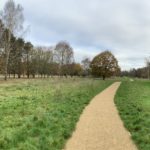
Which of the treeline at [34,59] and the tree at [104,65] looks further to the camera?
the tree at [104,65]

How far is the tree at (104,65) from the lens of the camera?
328ft

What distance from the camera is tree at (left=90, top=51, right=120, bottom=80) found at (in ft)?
328

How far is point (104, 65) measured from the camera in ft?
329

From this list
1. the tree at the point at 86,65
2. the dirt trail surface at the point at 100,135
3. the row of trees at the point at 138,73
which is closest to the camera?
the dirt trail surface at the point at 100,135

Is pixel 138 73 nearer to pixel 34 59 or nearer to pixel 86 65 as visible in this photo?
pixel 86 65

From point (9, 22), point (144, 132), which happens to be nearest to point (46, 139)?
point (144, 132)

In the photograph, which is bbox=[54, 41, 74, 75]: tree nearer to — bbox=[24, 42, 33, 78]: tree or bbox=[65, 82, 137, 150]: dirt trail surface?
bbox=[24, 42, 33, 78]: tree

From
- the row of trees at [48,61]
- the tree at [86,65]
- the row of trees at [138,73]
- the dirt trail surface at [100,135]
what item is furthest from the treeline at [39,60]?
the dirt trail surface at [100,135]

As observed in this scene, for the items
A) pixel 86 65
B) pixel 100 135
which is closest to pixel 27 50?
pixel 86 65

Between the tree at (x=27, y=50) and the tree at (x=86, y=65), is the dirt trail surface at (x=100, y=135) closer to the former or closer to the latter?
the tree at (x=27, y=50)

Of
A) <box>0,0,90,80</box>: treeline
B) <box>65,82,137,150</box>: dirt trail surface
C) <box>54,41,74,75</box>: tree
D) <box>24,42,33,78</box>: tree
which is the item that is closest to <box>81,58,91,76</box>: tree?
<box>0,0,90,80</box>: treeline

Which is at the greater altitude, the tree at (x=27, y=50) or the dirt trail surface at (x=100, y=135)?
the tree at (x=27, y=50)

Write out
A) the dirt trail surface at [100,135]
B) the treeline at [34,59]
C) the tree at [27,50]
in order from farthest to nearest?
the tree at [27,50], the treeline at [34,59], the dirt trail surface at [100,135]

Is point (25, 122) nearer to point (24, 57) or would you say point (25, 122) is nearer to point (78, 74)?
point (24, 57)
